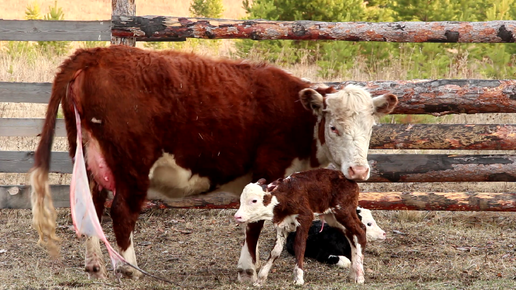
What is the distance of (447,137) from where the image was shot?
6.82 meters

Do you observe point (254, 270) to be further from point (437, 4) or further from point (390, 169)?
point (437, 4)

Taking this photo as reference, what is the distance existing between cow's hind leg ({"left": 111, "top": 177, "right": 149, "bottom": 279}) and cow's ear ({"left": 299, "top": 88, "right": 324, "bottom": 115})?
4.52 feet

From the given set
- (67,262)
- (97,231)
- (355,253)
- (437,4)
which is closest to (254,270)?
(355,253)

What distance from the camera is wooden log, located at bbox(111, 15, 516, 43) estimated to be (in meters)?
6.79

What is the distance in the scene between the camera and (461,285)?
15.8 feet

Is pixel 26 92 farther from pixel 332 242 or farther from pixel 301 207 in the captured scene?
pixel 301 207

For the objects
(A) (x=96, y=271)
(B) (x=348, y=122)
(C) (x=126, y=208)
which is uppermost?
(B) (x=348, y=122)

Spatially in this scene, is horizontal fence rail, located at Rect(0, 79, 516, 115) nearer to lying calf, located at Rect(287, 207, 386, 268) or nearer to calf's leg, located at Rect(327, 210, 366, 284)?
lying calf, located at Rect(287, 207, 386, 268)

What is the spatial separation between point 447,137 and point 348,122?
7.40 feet

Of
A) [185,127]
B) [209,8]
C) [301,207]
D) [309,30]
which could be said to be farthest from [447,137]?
[209,8]

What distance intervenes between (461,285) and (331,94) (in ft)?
5.67

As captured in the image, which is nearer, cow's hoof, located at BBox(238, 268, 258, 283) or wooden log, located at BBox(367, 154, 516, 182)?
cow's hoof, located at BBox(238, 268, 258, 283)

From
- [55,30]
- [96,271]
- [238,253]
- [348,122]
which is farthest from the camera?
[55,30]

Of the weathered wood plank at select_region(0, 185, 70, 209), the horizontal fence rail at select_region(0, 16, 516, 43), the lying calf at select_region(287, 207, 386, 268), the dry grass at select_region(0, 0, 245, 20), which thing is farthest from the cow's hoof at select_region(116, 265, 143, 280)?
the dry grass at select_region(0, 0, 245, 20)
